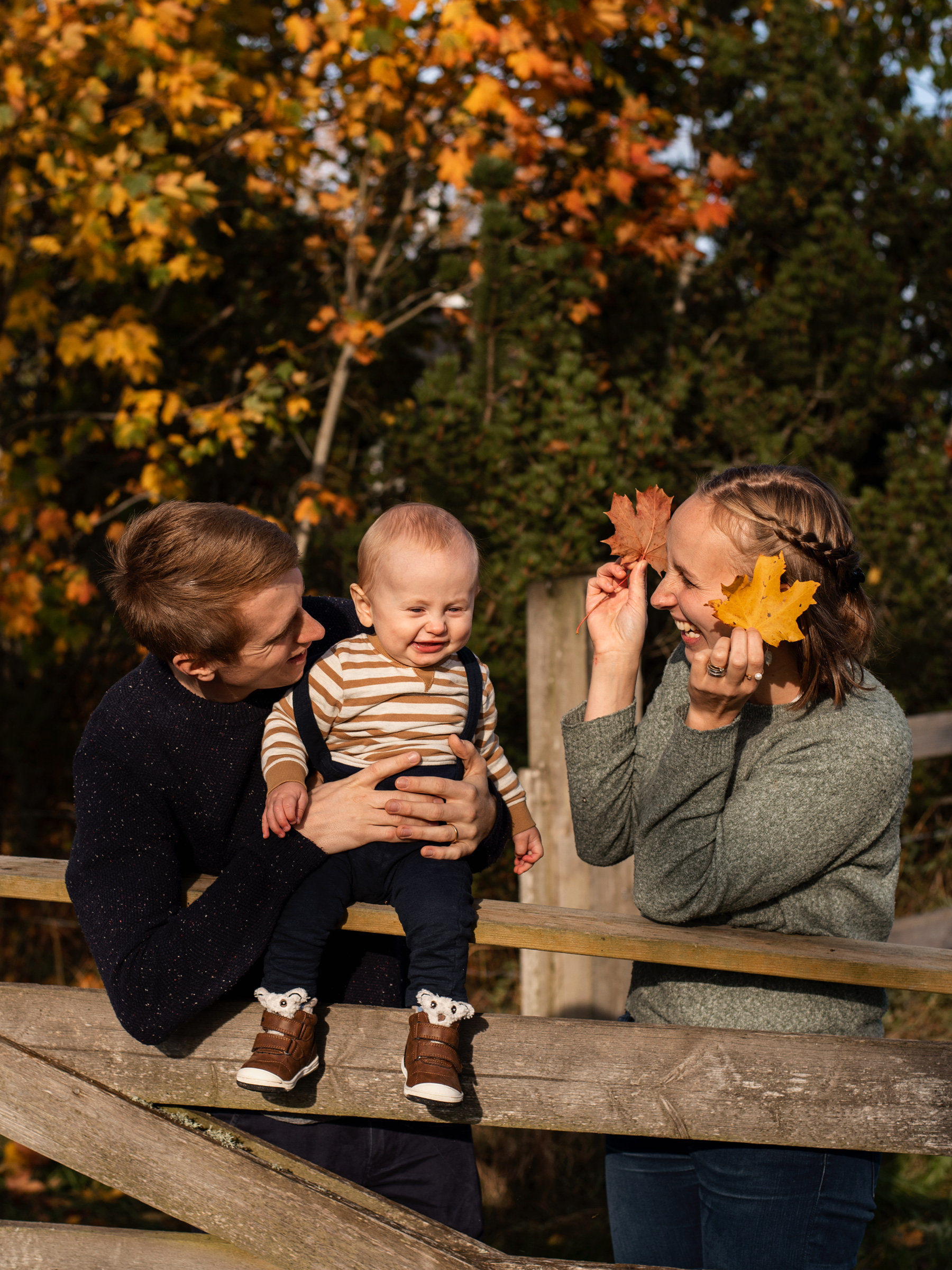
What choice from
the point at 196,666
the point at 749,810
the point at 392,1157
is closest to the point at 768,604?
the point at 749,810

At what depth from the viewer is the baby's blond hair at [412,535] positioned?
2078 millimetres

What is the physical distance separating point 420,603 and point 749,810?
2.34 feet

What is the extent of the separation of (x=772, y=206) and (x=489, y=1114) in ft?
19.0

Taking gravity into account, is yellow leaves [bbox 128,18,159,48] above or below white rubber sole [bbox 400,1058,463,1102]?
above

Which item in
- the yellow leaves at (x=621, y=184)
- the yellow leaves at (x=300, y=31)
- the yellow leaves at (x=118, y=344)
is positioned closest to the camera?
the yellow leaves at (x=118, y=344)

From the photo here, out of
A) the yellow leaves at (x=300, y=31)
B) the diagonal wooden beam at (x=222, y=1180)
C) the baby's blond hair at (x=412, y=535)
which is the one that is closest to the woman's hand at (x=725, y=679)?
the baby's blond hair at (x=412, y=535)

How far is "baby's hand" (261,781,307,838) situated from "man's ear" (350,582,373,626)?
0.38 metres

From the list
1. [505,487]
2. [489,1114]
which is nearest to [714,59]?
[505,487]

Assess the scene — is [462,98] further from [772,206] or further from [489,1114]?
[489,1114]

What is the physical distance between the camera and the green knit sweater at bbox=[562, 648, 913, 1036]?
66.1 inches

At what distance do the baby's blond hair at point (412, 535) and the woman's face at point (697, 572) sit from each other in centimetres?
46

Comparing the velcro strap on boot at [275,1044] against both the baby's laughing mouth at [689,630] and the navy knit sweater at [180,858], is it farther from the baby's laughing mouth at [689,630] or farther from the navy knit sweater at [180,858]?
the baby's laughing mouth at [689,630]

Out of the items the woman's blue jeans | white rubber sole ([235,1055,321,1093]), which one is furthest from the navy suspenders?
the woman's blue jeans

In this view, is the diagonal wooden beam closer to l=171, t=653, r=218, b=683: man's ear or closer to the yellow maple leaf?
l=171, t=653, r=218, b=683: man's ear
